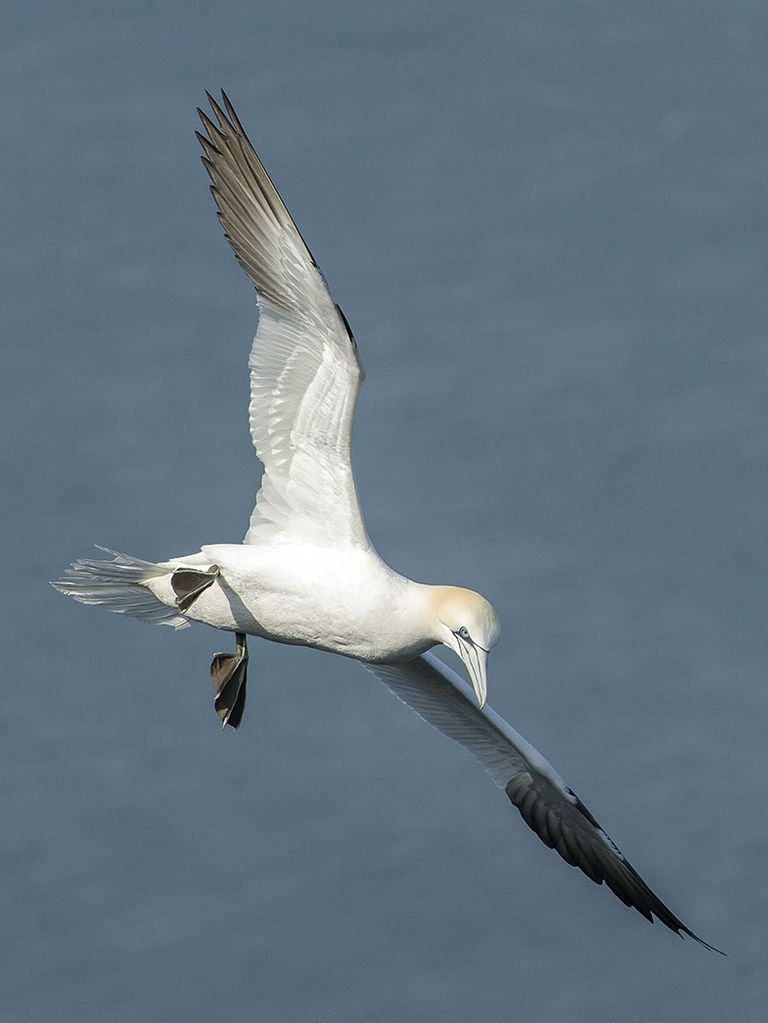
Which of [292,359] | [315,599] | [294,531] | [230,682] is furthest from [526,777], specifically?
[292,359]

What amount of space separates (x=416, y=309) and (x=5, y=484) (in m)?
3.10

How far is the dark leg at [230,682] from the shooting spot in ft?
37.4

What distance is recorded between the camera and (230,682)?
11414 mm

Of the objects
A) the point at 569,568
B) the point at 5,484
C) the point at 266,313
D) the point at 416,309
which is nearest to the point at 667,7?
the point at 416,309

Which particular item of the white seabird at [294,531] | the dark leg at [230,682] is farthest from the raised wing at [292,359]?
the dark leg at [230,682]

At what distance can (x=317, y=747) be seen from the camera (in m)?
16.9

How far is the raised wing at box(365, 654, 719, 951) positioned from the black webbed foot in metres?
1.50

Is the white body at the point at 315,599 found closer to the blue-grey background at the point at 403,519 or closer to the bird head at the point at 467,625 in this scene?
the bird head at the point at 467,625

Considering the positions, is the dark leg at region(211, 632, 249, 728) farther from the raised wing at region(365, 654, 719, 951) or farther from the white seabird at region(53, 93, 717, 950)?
the raised wing at region(365, 654, 719, 951)

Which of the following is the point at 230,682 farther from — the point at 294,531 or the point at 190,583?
the point at 294,531

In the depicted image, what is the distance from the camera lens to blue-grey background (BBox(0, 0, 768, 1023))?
16.6 metres

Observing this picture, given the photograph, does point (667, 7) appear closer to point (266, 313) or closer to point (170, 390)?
point (170, 390)

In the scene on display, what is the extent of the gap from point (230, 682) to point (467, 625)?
1717 millimetres

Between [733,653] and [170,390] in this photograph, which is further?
[170,390]
